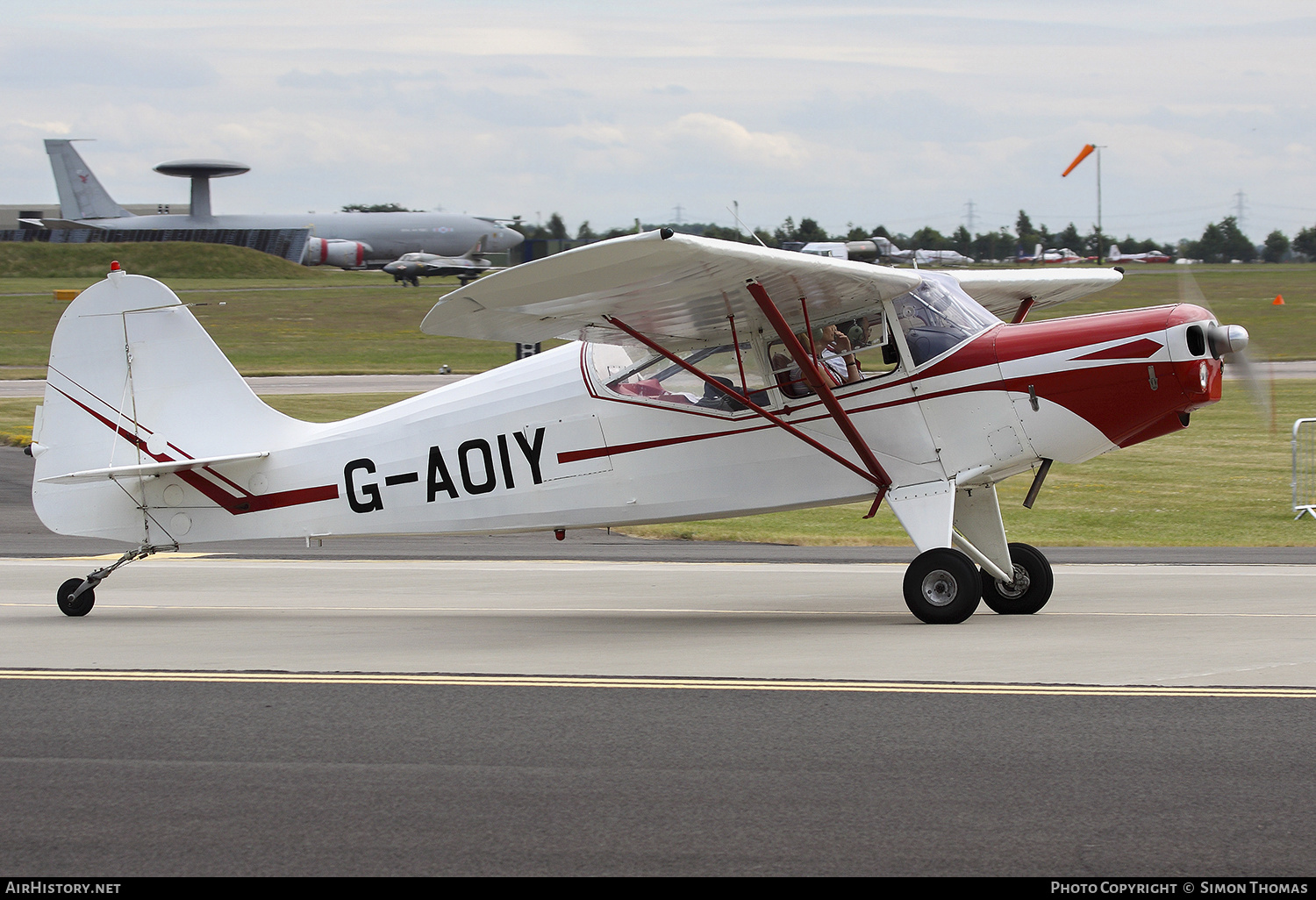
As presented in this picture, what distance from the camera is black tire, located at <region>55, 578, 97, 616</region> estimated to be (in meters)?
11.2

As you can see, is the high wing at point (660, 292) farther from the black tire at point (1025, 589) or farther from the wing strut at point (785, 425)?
the black tire at point (1025, 589)

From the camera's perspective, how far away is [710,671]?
8.03 m

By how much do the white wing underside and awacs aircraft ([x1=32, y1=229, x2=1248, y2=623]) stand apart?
0.08 feet

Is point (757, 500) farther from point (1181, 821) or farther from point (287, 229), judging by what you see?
point (287, 229)

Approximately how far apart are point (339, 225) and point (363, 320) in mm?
42999

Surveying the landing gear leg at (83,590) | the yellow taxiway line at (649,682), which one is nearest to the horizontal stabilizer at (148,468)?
the landing gear leg at (83,590)

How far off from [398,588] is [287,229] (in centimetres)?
9245

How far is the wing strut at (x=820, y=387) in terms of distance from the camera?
9109 mm

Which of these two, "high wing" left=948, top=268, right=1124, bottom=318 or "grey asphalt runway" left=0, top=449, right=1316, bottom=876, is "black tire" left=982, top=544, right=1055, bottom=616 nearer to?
"grey asphalt runway" left=0, top=449, right=1316, bottom=876

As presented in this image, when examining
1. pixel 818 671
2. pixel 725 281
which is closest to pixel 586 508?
pixel 725 281

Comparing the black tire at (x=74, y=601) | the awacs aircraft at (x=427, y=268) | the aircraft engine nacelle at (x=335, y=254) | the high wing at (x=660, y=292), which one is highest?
the aircraft engine nacelle at (x=335, y=254)

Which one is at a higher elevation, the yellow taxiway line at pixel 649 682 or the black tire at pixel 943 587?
the black tire at pixel 943 587

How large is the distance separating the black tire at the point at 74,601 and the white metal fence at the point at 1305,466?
16.4 m
